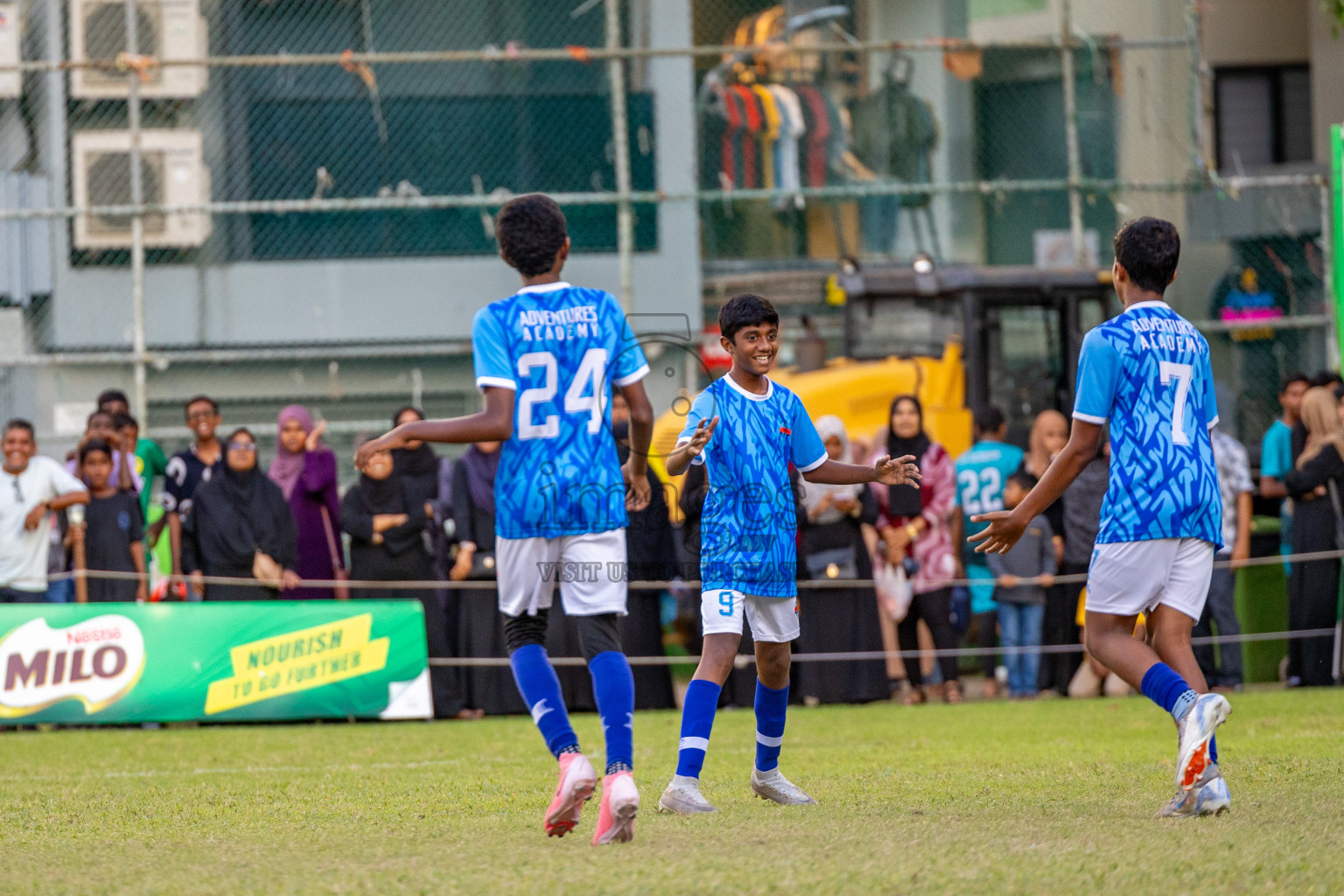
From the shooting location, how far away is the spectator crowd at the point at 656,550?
13039mm

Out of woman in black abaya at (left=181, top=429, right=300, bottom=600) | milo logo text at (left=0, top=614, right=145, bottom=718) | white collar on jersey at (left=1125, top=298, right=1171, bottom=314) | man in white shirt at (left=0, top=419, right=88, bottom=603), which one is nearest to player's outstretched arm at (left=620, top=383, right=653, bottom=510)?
white collar on jersey at (left=1125, top=298, right=1171, bottom=314)

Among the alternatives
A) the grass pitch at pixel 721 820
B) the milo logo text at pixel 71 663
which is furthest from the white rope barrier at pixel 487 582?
the grass pitch at pixel 721 820

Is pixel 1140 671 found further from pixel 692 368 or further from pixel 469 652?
pixel 692 368

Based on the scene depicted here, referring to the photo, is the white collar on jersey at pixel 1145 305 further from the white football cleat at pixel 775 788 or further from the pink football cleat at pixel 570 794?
the pink football cleat at pixel 570 794

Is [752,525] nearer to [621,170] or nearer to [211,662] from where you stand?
[211,662]

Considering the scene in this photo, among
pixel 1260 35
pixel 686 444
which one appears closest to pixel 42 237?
pixel 686 444

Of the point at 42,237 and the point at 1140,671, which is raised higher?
the point at 42,237

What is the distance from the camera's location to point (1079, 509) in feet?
43.8

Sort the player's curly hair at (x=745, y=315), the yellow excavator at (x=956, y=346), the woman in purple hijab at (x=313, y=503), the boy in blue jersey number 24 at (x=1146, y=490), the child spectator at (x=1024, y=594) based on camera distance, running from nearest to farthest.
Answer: the boy in blue jersey number 24 at (x=1146, y=490) → the player's curly hair at (x=745, y=315) → the child spectator at (x=1024, y=594) → the woman in purple hijab at (x=313, y=503) → the yellow excavator at (x=956, y=346)

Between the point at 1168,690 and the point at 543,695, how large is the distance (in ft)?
6.71

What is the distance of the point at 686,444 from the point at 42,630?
7462mm

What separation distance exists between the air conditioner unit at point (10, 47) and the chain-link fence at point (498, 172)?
0.09 feet

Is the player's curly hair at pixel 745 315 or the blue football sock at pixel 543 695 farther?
the player's curly hair at pixel 745 315

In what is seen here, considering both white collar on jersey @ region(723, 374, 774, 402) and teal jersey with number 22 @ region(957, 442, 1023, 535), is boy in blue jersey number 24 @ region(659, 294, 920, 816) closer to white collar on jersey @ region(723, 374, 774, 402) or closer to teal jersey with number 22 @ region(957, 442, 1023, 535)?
white collar on jersey @ region(723, 374, 774, 402)
